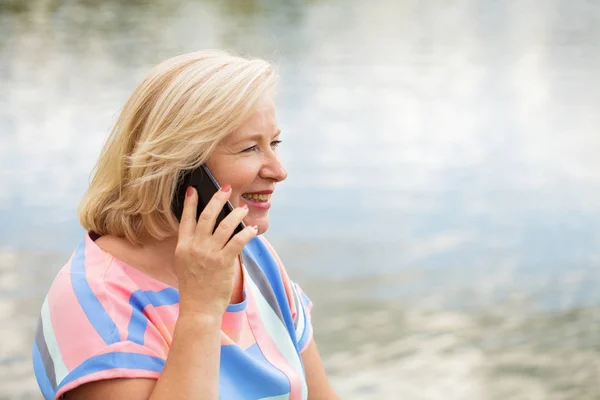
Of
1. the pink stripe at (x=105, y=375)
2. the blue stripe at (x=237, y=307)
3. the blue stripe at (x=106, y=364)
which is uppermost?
the blue stripe at (x=237, y=307)

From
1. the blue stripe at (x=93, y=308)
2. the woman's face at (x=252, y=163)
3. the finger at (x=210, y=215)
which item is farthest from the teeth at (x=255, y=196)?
the blue stripe at (x=93, y=308)

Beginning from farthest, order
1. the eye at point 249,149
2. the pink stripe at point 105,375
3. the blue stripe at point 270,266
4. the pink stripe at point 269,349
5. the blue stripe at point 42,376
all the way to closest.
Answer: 1. the blue stripe at point 270,266
2. the pink stripe at point 269,349
3. the eye at point 249,149
4. the blue stripe at point 42,376
5. the pink stripe at point 105,375

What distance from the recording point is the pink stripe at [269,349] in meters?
1.75

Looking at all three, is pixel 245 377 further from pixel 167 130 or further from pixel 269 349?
pixel 167 130

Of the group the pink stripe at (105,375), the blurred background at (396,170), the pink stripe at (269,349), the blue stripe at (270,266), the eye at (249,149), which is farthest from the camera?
the blurred background at (396,170)

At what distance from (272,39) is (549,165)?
10.9 feet

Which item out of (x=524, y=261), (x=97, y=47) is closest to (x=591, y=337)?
(x=524, y=261)

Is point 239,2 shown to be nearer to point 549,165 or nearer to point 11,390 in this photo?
point 549,165

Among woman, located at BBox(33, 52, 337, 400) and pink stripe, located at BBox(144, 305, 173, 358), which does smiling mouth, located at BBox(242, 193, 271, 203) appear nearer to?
woman, located at BBox(33, 52, 337, 400)

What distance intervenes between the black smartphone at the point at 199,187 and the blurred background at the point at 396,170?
0.30 m

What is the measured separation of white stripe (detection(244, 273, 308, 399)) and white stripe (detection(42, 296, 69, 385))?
1.45 ft

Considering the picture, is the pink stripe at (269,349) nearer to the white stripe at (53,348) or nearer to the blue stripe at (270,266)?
the blue stripe at (270,266)

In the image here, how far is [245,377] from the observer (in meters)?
1.66

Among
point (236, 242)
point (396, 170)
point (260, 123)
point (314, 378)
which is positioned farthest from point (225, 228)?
point (396, 170)
